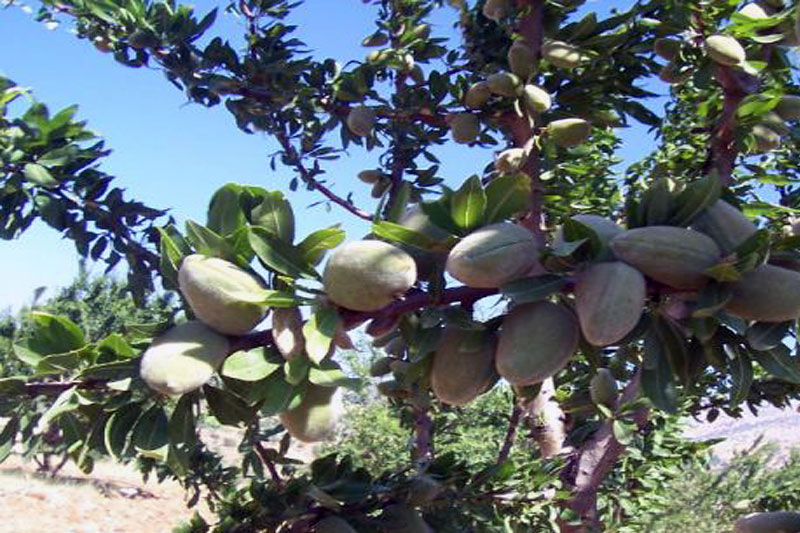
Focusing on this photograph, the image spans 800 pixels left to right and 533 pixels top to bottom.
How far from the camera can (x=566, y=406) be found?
2.46 meters

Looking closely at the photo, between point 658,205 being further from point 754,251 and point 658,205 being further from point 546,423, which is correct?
point 546,423

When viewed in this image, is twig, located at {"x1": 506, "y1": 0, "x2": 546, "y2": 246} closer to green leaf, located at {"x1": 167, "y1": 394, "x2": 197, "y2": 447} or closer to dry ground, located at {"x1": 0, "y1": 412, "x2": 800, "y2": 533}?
green leaf, located at {"x1": 167, "y1": 394, "x2": 197, "y2": 447}

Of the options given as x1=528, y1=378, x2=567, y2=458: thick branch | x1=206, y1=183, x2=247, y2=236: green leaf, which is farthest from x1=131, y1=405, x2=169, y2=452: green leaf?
x1=528, y1=378, x2=567, y2=458: thick branch

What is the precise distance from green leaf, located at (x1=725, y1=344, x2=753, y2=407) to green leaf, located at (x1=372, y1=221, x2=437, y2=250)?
506 millimetres

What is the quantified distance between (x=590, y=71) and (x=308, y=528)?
1.58 meters

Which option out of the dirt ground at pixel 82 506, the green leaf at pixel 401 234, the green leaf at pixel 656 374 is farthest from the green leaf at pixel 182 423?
the dirt ground at pixel 82 506

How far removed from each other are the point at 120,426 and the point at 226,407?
0.59 ft

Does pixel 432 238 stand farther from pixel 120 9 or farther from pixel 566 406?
pixel 120 9

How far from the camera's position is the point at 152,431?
134cm

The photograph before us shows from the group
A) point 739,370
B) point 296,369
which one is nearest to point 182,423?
point 296,369

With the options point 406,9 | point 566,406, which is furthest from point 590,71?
point 406,9

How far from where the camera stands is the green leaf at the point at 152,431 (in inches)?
52.0

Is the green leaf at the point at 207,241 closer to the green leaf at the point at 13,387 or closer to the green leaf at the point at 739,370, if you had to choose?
the green leaf at the point at 13,387

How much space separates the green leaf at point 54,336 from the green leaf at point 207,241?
252 millimetres
